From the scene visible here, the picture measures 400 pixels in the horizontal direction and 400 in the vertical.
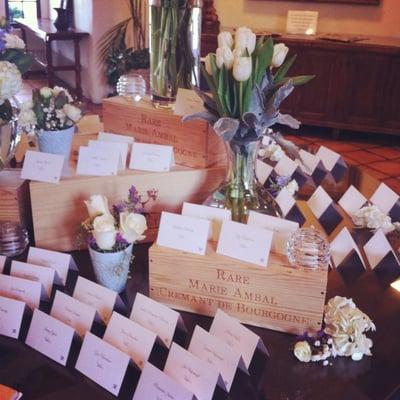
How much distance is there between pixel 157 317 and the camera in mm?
968

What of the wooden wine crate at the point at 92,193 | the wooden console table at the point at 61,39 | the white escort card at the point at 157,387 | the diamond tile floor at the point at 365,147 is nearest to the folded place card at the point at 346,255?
the wooden wine crate at the point at 92,193

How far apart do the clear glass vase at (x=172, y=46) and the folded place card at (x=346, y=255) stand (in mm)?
611

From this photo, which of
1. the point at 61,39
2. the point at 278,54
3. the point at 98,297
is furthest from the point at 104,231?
the point at 61,39

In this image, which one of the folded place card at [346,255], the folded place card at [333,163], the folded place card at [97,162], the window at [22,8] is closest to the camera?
the folded place card at [346,255]

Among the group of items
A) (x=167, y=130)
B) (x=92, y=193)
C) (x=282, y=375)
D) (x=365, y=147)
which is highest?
(x=167, y=130)

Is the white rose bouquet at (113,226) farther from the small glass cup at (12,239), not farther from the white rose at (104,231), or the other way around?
the small glass cup at (12,239)

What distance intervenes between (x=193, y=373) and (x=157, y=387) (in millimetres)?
62

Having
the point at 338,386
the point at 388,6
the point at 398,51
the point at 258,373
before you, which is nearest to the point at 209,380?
the point at 258,373

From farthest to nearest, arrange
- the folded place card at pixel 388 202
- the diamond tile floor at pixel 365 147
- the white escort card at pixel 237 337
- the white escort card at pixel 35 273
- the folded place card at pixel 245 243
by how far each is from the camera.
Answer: the diamond tile floor at pixel 365 147
the folded place card at pixel 388 202
the white escort card at pixel 35 273
the folded place card at pixel 245 243
the white escort card at pixel 237 337

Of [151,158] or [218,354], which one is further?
[151,158]

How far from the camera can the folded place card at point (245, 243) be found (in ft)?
3.34

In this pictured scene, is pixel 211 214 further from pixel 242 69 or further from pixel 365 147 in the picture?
pixel 365 147

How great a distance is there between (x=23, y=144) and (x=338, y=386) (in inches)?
51.1

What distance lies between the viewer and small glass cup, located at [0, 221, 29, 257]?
4.18 feet
